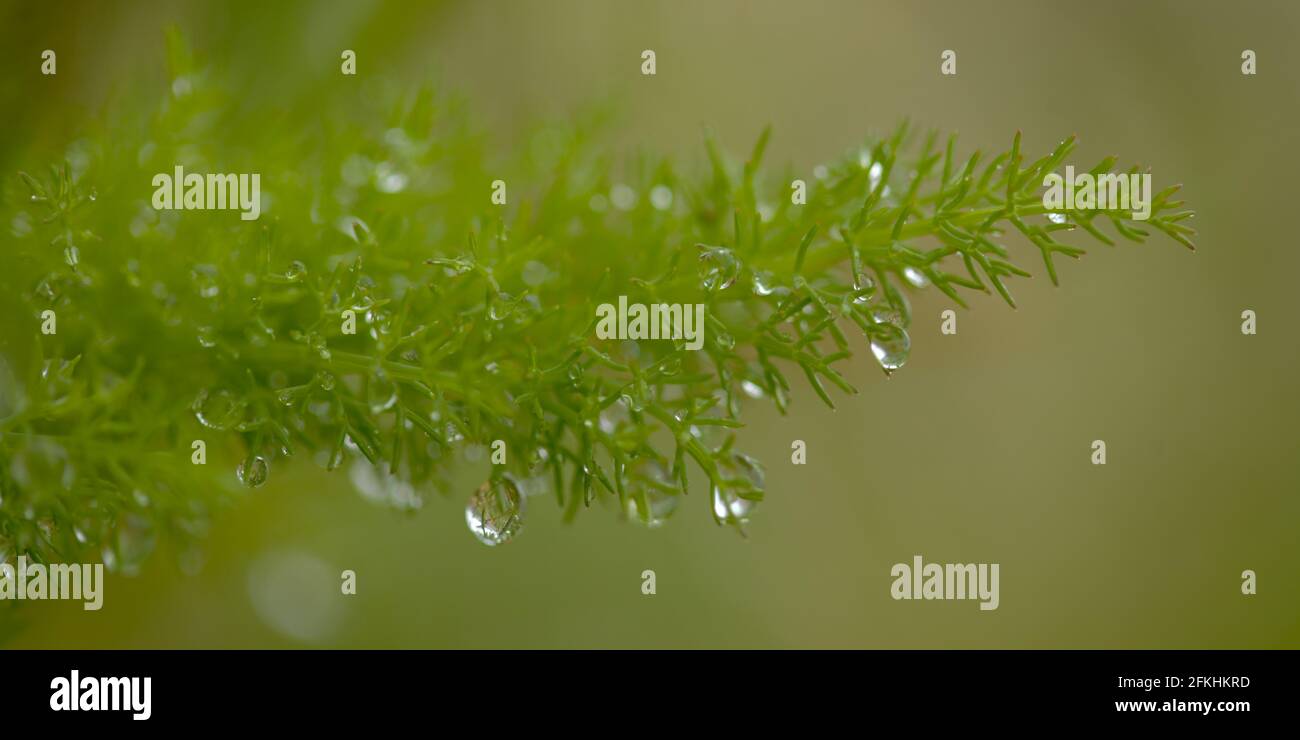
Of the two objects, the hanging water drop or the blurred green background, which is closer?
the hanging water drop

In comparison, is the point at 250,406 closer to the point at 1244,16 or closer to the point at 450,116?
the point at 450,116

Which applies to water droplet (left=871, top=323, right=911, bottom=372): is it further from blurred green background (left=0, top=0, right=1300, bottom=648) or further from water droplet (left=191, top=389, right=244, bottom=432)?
blurred green background (left=0, top=0, right=1300, bottom=648)

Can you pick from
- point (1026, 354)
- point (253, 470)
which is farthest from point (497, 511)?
point (1026, 354)

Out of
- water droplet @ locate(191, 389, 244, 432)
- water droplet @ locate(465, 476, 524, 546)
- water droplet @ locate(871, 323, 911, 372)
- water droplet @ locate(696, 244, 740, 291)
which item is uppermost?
water droplet @ locate(696, 244, 740, 291)

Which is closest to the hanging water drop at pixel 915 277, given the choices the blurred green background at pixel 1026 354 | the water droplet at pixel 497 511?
the water droplet at pixel 497 511

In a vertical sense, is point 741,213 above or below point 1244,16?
below

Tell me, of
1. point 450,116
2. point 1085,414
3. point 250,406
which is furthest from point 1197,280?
point 250,406

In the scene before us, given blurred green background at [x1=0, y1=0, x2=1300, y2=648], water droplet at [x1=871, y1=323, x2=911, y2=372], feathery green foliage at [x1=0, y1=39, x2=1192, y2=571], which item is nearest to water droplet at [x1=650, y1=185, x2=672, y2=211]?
feathery green foliage at [x1=0, y1=39, x2=1192, y2=571]
